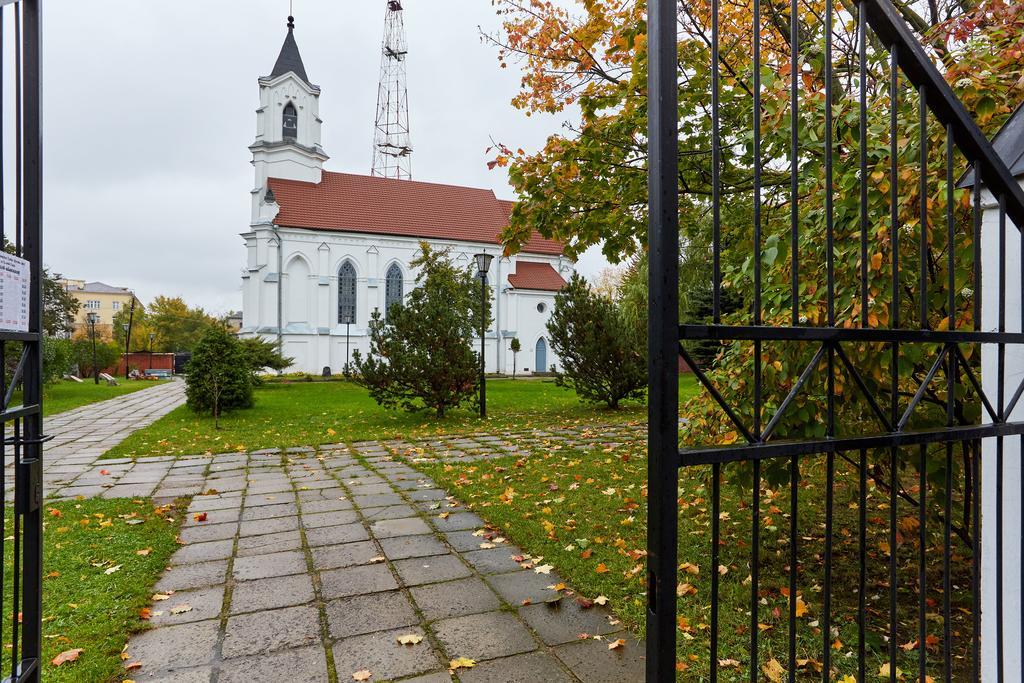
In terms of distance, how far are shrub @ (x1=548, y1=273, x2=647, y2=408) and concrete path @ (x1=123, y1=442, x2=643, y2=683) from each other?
24.8 feet

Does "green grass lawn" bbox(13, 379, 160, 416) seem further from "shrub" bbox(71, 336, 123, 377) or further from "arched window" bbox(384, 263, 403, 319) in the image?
"arched window" bbox(384, 263, 403, 319)

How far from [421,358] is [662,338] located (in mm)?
9682

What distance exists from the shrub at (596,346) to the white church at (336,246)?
58.6 ft

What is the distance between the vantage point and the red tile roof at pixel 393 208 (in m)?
33.8

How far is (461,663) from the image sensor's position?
8.17ft

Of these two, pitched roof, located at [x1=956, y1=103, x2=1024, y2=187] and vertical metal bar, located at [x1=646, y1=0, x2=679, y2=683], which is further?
pitched roof, located at [x1=956, y1=103, x2=1024, y2=187]

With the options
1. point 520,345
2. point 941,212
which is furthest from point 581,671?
point 520,345

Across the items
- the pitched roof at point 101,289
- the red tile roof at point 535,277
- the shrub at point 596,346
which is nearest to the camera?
the shrub at point 596,346

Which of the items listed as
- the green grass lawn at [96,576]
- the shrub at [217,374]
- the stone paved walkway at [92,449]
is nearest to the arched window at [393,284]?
the stone paved walkway at [92,449]

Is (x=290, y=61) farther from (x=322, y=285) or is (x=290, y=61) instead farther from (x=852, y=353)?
(x=852, y=353)

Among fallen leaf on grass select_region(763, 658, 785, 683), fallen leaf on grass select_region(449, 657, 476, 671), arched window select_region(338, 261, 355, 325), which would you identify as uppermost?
arched window select_region(338, 261, 355, 325)

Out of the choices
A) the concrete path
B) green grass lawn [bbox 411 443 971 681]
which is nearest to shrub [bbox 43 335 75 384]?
the concrete path

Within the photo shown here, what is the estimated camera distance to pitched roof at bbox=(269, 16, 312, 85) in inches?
1377

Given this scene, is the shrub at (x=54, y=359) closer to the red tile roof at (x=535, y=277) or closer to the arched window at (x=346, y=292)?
the arched window at (x=346, y=292)
